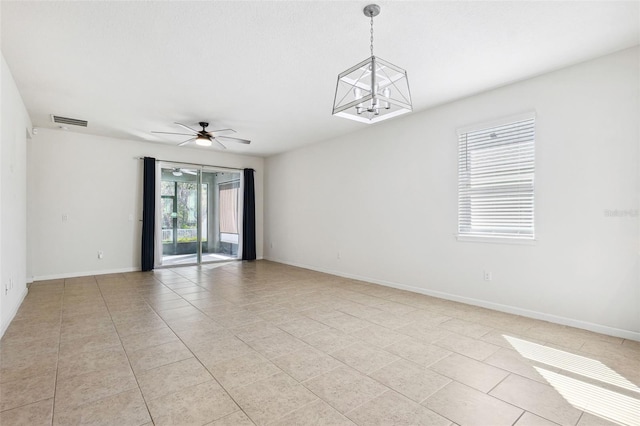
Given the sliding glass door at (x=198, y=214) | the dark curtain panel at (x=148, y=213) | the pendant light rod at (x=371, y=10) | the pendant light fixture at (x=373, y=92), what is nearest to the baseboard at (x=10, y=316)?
the dark curtain panel at (x=148, y=213)

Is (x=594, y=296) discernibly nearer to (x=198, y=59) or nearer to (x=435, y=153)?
(x=435, y=153)

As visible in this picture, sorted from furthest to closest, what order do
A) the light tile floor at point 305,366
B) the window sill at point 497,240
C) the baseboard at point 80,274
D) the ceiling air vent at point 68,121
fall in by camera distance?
the baseboard at point 80,274
the ceiling air vent at point 68,121
the window sill at point 497,240
the light tile floor at point 305,366

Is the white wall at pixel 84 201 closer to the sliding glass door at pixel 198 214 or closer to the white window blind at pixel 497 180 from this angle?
the sliding glass door at pixel 198 214

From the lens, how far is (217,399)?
2.10 metres

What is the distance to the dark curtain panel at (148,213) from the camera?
671cm

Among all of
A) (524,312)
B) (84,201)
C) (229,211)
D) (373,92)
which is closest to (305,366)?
(373,92)

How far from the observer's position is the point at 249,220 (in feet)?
27.2

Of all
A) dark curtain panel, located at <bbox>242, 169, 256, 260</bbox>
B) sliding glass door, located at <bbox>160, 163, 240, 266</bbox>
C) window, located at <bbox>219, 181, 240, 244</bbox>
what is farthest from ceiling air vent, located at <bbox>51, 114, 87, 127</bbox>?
dark curtain panel, located at <bbox>242, 169, 256, 260</bbox>

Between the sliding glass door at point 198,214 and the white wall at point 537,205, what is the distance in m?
3.19

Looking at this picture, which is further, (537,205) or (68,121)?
(68,121)

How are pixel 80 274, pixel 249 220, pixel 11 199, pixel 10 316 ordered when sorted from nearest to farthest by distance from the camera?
pixel 10 316, pixel 11 199, pixel 80 274, pixel 249 220

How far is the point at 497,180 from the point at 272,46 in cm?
309

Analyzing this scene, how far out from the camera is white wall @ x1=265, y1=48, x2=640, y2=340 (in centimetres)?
314

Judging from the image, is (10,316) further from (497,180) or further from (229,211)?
(497,180)
